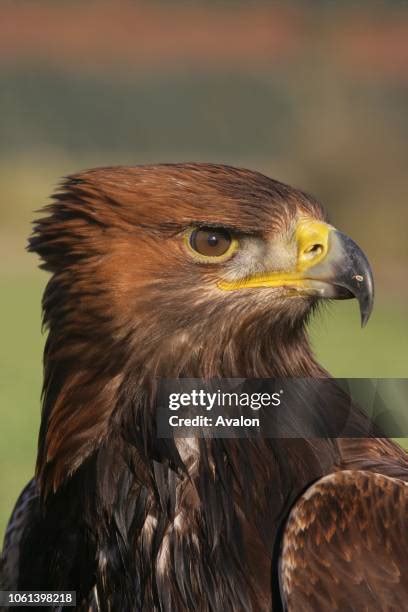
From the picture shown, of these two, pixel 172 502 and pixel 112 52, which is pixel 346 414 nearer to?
pixel 172 502

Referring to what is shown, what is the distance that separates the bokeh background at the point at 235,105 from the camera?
243 centimetres

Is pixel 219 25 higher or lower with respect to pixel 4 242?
higher

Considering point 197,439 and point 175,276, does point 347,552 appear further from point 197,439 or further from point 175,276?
point 175,276

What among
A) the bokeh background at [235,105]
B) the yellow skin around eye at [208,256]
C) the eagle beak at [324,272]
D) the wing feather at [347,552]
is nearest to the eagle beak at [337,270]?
the eagle beak at [324,272]

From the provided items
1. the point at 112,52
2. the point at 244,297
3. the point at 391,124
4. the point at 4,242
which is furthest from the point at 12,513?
the point at 391,124

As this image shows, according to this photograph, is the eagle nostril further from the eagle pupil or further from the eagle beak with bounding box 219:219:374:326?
the eagle pupil

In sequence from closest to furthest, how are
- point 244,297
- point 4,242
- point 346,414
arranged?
1. point 244,297
2. point 346,414
3. point 4,242

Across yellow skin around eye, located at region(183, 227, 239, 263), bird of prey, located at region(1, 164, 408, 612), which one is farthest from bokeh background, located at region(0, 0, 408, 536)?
yellow skin around eye, located at region(183, 227, 239, 263)

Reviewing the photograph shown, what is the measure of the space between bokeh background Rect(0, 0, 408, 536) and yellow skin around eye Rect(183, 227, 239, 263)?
1.09ft

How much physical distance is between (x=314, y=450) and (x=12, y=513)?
0.83 m

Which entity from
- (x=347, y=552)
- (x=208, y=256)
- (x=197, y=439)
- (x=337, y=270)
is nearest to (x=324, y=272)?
(x=337, y=270)

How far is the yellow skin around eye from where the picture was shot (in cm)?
217

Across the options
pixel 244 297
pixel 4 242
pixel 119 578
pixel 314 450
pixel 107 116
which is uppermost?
pixel 107 116

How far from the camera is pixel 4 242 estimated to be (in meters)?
2.55
